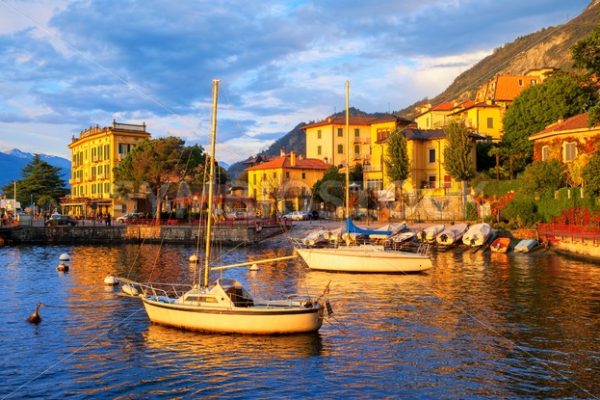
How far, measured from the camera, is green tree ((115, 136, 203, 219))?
80.9 m

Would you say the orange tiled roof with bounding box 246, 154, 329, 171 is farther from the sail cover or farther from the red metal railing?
the red metal railing

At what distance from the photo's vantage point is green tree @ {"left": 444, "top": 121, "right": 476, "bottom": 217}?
8044cm

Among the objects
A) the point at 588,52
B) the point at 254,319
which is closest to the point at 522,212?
the point at 588,52

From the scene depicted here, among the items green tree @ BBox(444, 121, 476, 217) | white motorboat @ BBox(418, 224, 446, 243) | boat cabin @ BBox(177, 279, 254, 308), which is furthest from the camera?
green tree @ BBox(444, 121, 476, 217)

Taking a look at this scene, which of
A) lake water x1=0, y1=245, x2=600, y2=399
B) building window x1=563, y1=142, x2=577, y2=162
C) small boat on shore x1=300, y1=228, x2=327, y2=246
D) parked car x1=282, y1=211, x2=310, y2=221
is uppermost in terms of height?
building window x1=563, y1=142, x2=577, y2=162

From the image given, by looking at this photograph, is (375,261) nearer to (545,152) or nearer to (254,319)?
(254,319)

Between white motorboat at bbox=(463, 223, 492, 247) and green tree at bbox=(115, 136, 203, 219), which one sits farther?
green tree at bbox=(115, 136, 203, 219)

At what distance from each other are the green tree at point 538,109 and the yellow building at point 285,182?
125 ft

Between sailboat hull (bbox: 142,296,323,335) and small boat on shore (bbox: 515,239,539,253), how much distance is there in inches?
1462

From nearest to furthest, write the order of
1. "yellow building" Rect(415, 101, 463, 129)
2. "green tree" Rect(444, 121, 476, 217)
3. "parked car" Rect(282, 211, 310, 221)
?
"green tree" Rect(444, 121, 476, 217)
"parked car" Rect(282, 211, 310, 221)
"yellow building" Rect(415, 101, 463, 129)

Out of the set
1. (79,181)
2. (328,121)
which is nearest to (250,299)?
(328,121)

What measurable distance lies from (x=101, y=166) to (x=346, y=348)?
100780mm

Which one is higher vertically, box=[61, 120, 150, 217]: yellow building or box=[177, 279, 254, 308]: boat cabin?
box=[61, 120, 150, 217]: yellow building

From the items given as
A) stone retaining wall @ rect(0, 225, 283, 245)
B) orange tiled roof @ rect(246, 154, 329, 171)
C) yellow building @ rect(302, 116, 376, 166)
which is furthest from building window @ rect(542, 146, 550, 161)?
yellow building @ rect(302, 116, 376, 166)
